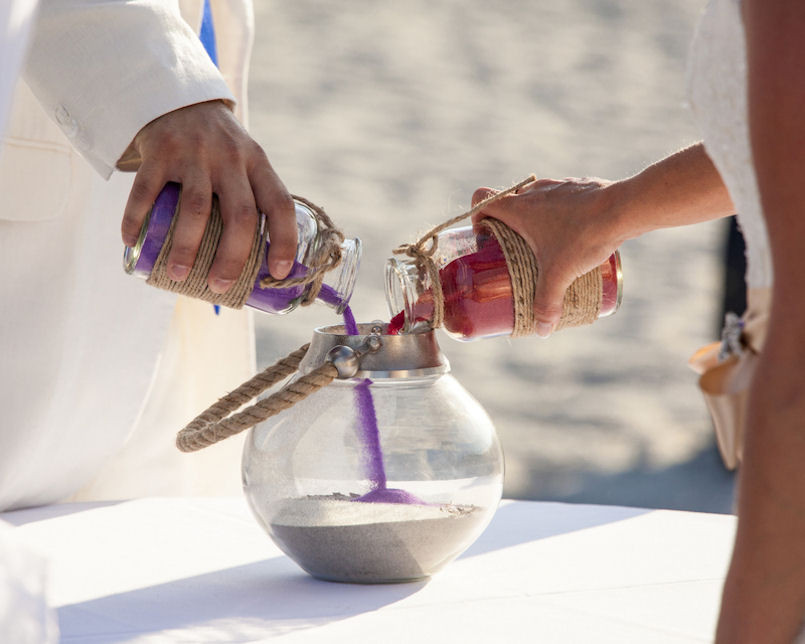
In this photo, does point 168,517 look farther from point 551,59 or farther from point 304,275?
point 551,59

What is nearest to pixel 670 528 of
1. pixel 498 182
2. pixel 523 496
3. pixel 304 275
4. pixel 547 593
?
pixel 547 593

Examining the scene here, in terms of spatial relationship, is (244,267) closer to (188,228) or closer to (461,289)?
(188,228)

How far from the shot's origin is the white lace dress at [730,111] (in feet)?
1.53

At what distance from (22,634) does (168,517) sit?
1.66 feet

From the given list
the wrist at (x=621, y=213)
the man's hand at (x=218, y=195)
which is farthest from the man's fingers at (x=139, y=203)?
the wrist at (x=621, y=213)

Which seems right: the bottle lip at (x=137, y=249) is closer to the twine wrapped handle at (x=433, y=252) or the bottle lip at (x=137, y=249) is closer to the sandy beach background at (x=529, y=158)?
the twine wrapped handle at (x=433, y=252)

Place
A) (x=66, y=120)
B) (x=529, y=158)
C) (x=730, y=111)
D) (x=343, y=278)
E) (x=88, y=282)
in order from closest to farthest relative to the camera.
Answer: (x=730, y=111), (x=343, y=278), (x=66, y=120), (x=88, y=282), (x=529, y=158)

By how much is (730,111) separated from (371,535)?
1.30ft

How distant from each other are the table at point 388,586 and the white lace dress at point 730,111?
1.05ft

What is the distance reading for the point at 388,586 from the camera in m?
0.80

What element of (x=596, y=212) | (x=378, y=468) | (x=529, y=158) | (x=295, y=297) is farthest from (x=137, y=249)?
(x=529, y=158)

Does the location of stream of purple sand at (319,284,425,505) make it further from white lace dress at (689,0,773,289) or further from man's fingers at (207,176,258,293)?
white lace dress at (689,0,773,289)

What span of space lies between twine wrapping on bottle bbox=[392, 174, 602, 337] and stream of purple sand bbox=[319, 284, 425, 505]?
0.09 metres

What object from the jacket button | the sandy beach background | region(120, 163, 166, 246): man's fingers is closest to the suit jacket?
the jacket button
